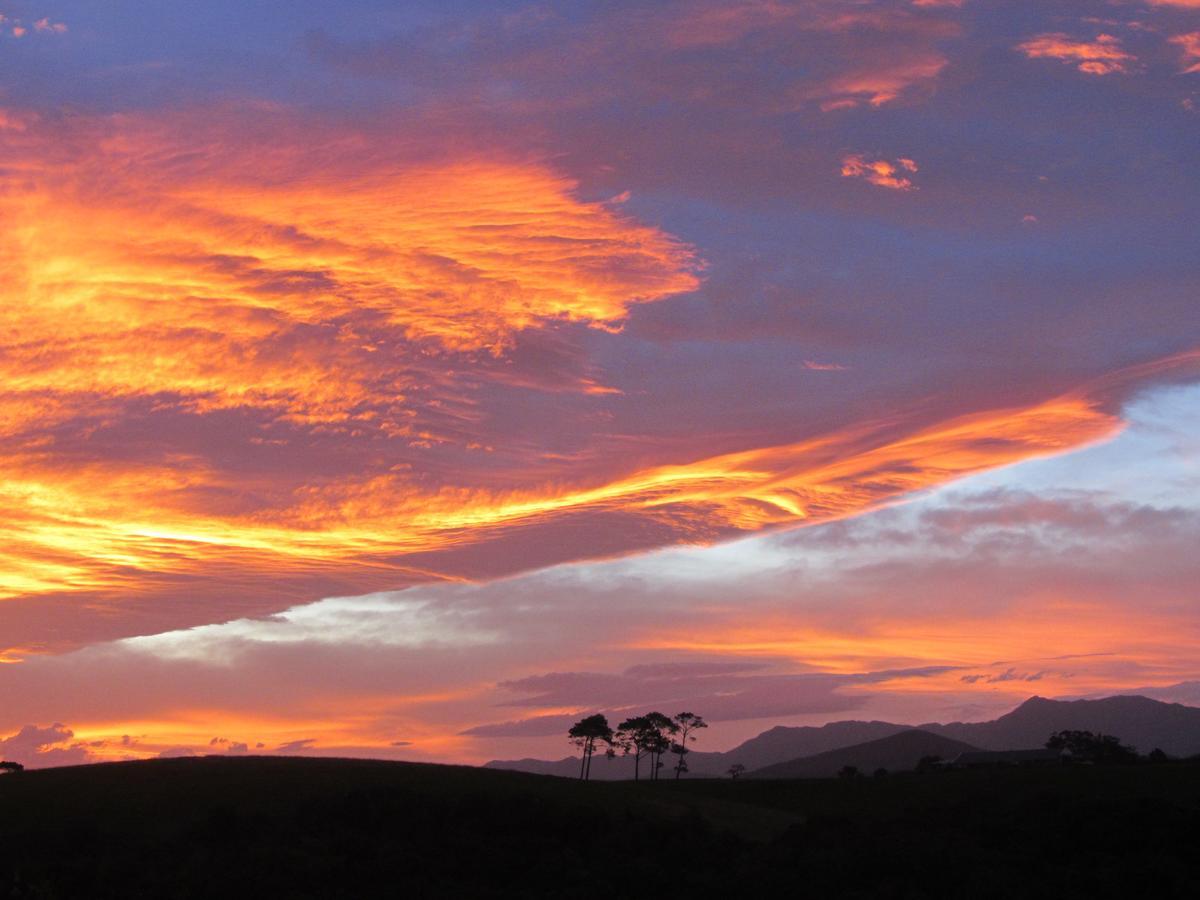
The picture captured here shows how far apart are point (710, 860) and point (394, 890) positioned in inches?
866

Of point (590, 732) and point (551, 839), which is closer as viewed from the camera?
point (551, 839)

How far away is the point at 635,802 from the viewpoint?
102 metres

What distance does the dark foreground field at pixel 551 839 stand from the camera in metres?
69.0

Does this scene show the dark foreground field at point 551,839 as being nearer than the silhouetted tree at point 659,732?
Yes

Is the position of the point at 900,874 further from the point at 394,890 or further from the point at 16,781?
the point at 16,781

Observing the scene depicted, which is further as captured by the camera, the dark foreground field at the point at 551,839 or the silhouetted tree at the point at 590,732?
the silhouetted tree at the point at 590,732

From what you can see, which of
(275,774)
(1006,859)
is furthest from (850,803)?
(275,774)

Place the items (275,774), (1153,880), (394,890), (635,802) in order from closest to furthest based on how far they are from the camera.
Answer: (1153,880) → (394,890) → (635,802) → (275,774)

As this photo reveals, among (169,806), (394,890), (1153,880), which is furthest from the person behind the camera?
(169,806)

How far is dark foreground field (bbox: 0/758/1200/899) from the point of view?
6900cm

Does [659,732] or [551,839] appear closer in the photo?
[551,839]

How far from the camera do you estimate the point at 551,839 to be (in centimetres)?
8725

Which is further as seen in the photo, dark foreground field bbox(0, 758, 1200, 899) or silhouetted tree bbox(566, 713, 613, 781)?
silhouetted tree bbox(566, 713, 613, 781)

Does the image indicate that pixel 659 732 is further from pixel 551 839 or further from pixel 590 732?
pixel 551 839
